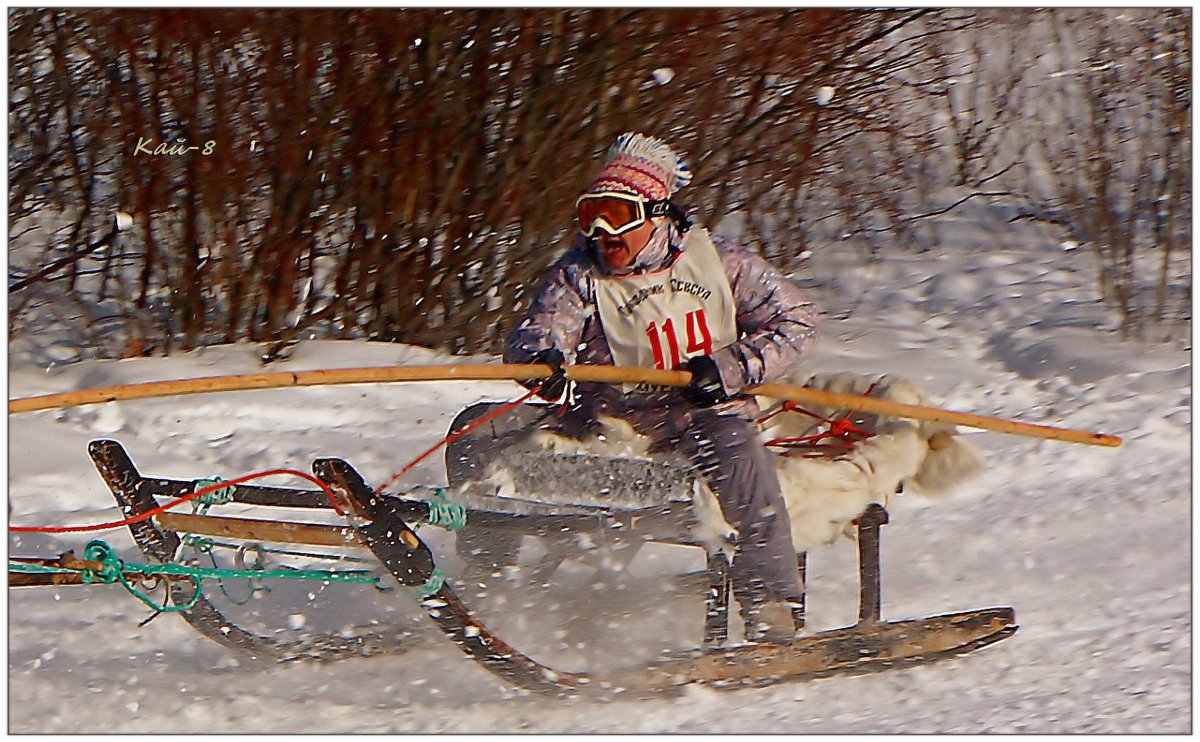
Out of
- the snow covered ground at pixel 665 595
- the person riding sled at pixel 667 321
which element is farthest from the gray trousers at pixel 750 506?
the snow covered ground at pixel 665 595

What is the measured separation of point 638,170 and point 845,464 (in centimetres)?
82

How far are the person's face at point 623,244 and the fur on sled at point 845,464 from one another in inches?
14.7

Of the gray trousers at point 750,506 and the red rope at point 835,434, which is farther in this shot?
the red rope at point 835,434

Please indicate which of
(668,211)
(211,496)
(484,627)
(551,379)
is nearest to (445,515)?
(484,627)

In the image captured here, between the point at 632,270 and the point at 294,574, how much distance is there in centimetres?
103

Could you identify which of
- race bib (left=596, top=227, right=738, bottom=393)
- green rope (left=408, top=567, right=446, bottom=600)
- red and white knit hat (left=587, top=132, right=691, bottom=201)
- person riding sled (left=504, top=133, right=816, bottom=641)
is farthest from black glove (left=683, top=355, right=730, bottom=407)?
green rope (left=408, top=567, right=446, bottom=600)

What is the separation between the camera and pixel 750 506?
121 inches

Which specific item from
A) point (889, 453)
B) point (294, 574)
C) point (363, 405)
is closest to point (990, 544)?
point (889, 453)

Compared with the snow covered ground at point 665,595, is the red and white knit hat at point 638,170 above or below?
above

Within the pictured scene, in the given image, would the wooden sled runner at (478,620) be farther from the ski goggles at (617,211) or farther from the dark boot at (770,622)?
the ski goggles at (617,211)

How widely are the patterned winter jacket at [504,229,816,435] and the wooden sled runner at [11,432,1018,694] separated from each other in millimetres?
285

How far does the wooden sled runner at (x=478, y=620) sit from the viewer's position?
2932mm

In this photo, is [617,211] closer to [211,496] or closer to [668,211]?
[668,211]

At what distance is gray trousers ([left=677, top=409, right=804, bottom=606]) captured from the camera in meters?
3.07
